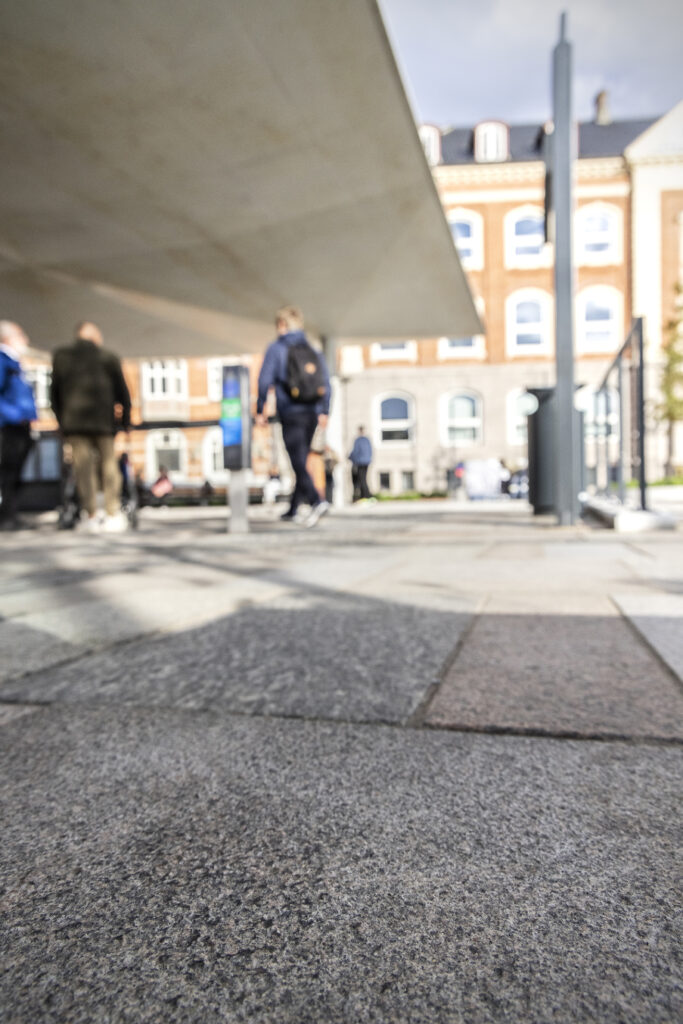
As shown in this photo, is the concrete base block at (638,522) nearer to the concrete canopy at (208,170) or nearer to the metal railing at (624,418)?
the metal railing at (624,418)

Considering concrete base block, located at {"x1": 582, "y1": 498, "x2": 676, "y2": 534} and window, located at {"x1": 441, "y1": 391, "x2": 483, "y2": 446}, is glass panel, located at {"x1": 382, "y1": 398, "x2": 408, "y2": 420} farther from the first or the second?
concrete base block, located at {"x1": 582, "y1": 498, "x2": 676, "y2": 534}

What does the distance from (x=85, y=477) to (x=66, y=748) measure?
6.04 meters

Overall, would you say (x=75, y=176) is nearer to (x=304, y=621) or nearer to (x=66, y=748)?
(x=304, y=621)

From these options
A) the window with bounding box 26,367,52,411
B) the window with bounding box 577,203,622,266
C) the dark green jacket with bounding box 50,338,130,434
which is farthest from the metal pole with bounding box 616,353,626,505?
the window with bounding box 26,367,52,411

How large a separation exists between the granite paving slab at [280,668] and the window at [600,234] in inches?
1147

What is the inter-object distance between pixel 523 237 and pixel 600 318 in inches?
164

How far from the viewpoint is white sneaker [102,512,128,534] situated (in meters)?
7.65

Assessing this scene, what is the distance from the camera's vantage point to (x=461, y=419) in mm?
29266

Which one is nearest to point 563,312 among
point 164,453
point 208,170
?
point 208,170

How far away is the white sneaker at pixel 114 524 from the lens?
7654 millimetres

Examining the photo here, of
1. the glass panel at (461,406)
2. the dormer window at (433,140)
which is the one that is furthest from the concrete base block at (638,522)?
the dormer window at (433,140)

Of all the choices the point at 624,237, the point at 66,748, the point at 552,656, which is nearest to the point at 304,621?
the point at 552,656

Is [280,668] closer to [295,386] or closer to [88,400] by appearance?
[295,386]

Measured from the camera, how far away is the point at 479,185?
29.2 m
